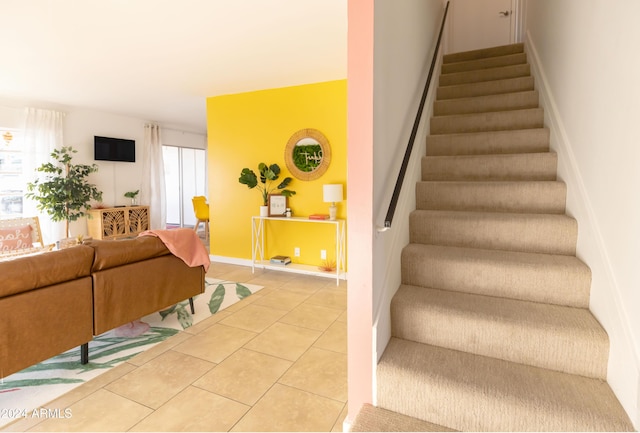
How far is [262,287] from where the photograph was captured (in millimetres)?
4062

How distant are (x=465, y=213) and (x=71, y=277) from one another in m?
2.58

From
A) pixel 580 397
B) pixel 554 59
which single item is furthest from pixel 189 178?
pixel 580 397

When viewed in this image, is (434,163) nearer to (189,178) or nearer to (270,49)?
(270,49)

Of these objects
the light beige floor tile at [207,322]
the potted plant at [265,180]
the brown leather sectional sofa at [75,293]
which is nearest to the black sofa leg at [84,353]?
the brown leather sectional sofa at [75,293]

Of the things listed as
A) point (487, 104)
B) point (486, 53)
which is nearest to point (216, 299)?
point (487, 104)

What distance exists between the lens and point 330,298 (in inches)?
144

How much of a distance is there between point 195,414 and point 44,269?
4.11 ft

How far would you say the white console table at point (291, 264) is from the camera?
4.16m

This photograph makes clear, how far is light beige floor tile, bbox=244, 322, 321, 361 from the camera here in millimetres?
2482

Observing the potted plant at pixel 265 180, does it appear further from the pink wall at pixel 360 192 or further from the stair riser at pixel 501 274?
the pink wall at pixel 360 192

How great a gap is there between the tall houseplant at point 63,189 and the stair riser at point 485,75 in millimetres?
5841

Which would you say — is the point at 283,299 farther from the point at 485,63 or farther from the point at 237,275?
the point at 485,63

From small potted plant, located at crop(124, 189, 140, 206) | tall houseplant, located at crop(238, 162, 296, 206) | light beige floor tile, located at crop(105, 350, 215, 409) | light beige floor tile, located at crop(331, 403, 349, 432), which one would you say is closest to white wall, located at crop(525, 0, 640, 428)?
light beige floor tile, located at crop(331, 403, 349, 432)

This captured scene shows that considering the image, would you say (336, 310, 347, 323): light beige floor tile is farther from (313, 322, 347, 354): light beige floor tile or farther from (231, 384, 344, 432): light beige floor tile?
(231, 384, 344, 432): light beige floor tile
